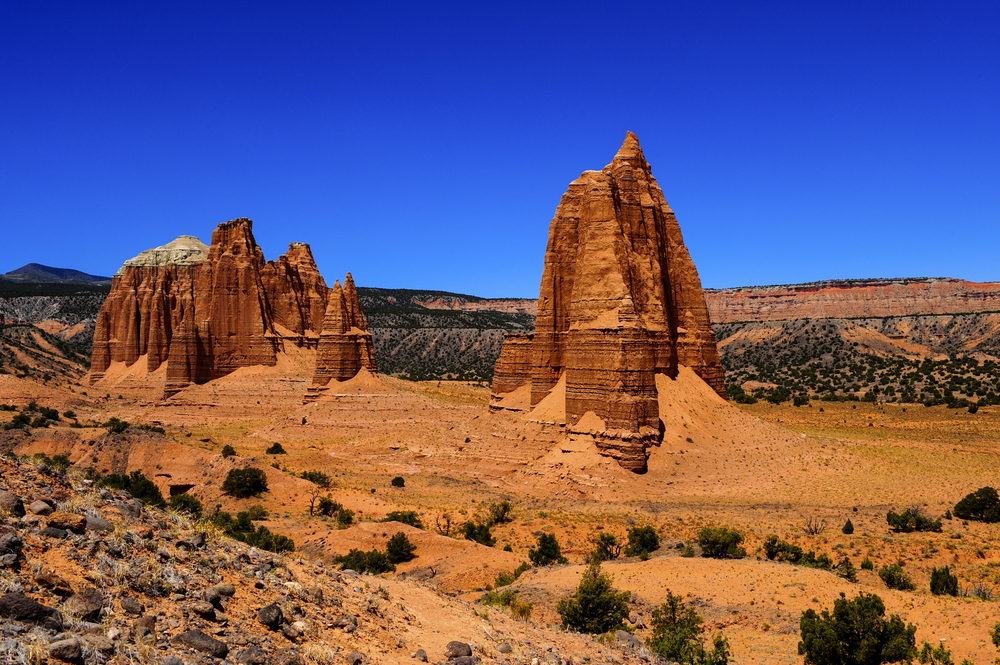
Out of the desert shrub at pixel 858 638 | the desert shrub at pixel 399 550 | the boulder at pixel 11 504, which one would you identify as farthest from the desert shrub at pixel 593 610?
the boulder at pixel 11 504

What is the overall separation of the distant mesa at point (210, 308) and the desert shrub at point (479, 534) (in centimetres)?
4188

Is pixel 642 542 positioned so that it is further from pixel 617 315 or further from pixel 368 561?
pixel 617 315

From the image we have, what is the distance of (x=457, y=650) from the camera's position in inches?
352

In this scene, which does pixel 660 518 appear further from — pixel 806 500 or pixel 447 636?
pixel 447 636

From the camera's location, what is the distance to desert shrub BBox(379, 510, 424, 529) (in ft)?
78.6

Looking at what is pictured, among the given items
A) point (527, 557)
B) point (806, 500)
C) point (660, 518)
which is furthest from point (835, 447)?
point (527, 557)

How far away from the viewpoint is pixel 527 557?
71.0 ft

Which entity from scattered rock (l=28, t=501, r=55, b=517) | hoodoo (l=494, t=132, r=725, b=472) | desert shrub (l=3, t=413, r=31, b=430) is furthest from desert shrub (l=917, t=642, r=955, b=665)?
desert shrub (l=3, t=413, r=31, b=430)

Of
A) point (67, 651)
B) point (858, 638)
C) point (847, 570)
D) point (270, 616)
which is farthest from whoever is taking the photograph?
point (847, 570)

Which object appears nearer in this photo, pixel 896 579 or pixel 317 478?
pixel 896 579

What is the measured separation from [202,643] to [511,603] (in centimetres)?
931

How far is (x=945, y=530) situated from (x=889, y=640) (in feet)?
43.7

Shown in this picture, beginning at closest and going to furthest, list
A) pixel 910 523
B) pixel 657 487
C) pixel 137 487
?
pixel 910 523
pixel 137 487
pixel 657 487

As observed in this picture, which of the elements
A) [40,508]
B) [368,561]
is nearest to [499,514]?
[368,561]
